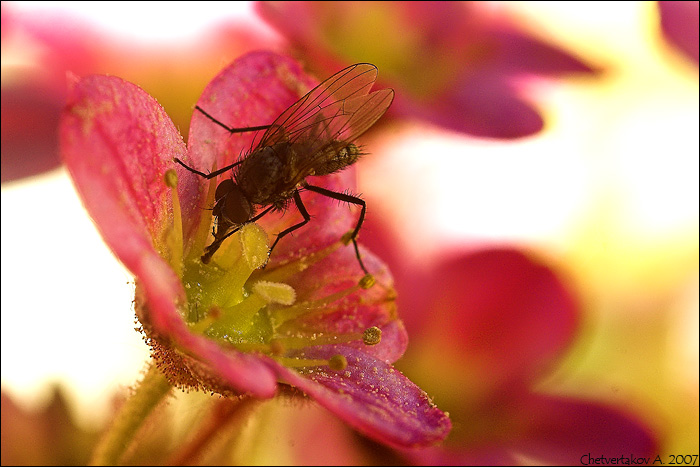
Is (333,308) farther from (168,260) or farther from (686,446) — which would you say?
(686,446)

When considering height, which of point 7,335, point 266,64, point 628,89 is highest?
point 628,89

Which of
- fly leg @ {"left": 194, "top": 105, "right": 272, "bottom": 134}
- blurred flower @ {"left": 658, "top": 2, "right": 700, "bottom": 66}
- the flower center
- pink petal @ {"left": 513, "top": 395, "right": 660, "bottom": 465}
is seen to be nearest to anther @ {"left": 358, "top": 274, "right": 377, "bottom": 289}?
the flower center

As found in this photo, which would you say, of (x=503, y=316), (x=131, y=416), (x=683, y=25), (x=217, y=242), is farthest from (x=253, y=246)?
(x=683, y=25)

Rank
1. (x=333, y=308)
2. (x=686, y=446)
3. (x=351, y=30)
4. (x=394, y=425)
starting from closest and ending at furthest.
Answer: (x=394, y=425), (x=333, y=308), (x=686, y=446), (x=351, y=30)

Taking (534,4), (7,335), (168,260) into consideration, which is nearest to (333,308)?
(168,260)

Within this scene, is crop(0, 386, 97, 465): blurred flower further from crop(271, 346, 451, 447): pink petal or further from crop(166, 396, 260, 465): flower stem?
crop(271, 346, 451, 447): pink petal
